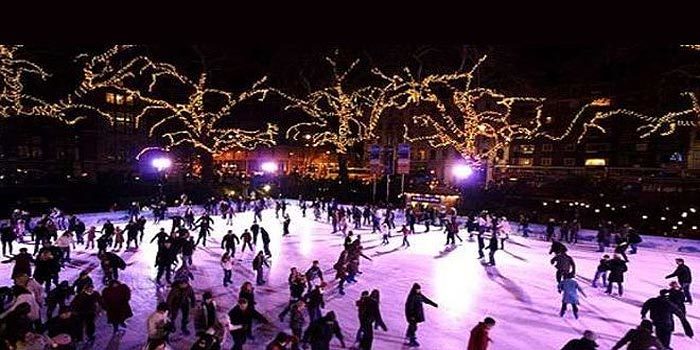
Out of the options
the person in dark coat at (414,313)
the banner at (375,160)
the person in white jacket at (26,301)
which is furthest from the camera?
the banner at (375,160)

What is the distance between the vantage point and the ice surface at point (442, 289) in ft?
35.4

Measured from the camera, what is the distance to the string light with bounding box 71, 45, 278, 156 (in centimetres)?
3675

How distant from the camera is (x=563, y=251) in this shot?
1395 centimetres

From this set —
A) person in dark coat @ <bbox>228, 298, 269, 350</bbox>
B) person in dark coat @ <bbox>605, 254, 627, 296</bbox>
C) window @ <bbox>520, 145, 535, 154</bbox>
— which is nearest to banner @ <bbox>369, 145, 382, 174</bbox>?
person in dark coat @ <bbox>605, 254, 627, 296</bbox>

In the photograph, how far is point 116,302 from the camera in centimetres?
1004

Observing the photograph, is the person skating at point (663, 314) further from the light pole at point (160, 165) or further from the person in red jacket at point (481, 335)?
the light pole at point (160, 165)

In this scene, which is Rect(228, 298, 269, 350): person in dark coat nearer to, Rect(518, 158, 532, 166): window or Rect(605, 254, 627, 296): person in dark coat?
Rect(605, 254, 627, 296): person in dark coat

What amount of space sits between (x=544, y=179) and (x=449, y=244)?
694 inches

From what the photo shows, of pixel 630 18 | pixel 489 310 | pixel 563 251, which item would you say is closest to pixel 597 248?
pixel 563 251

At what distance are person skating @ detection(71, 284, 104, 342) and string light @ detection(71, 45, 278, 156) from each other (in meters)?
27.0

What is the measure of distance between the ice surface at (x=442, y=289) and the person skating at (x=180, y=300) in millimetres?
351

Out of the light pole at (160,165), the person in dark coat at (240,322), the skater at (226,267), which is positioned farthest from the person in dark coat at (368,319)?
the light pole at (160,165)

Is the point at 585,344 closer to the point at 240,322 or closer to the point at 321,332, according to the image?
the point at 321,332

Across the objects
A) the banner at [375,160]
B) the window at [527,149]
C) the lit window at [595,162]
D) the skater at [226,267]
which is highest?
the window at [527,149]
